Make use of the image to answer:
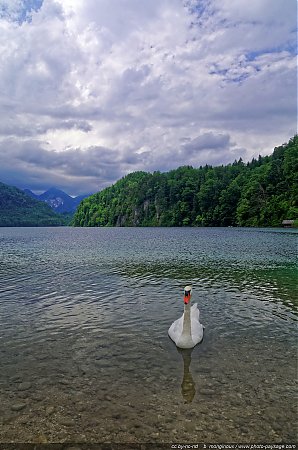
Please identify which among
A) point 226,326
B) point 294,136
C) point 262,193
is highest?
point 294,136

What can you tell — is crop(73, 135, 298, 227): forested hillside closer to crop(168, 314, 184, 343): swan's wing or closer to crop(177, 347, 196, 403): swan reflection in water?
crop(168, 314, 184, 343): swan's wing

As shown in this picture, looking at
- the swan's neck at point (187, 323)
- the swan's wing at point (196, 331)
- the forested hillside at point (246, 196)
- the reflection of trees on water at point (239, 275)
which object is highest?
the forested hillside at point (246, 196)

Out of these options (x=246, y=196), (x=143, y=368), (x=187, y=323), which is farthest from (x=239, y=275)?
(x=246, y=196)

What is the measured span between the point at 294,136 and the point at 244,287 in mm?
164956

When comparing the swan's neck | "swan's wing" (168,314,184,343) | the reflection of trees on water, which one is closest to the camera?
the swan's neck

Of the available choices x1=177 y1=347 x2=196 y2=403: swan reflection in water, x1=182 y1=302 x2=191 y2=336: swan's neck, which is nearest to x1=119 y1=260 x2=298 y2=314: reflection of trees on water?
x1=182 y1=302 x2=191 y2=336: swan's neck

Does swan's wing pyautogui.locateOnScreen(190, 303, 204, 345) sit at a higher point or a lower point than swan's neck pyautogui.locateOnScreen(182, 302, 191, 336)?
lower

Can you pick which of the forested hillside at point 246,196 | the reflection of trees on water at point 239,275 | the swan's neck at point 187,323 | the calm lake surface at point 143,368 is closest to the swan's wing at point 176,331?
the calm lake surface at point 143,368

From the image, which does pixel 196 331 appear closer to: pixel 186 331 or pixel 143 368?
pixel 186 331

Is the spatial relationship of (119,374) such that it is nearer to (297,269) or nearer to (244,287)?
(244,287)

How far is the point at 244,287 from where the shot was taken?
74.4ft

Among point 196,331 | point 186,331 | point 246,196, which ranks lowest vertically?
point 196,331

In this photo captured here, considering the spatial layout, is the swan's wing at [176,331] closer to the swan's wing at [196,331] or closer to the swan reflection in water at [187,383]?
the swan's wing at [196,331]

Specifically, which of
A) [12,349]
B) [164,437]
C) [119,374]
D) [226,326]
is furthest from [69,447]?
[226,326]
